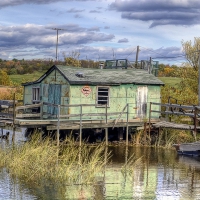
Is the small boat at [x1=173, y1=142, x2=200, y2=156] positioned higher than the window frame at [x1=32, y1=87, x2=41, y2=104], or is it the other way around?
the window frame at [x1=32, y1=87, x2=41, y2=104]

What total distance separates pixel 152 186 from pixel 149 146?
11.3 m

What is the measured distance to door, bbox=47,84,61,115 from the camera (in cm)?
3126

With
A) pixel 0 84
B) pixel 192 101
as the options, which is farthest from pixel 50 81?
pixel 0 84

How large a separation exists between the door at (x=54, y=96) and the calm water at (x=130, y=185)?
6406 millimetres

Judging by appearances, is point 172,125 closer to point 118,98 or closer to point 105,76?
point 118,98

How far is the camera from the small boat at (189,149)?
28.2m

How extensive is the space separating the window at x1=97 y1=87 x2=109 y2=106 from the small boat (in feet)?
19.2

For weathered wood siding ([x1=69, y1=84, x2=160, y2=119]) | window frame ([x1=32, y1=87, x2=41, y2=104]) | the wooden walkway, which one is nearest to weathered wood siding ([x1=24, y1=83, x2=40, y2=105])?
window frame ([x1=32, y1=87, x2=41, y2=104])

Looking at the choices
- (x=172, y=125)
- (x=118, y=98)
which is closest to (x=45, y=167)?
(x=172, y=125)

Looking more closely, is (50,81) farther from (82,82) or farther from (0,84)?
(0,84)

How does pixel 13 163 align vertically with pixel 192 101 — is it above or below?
below

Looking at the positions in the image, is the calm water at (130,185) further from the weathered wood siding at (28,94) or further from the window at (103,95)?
the weathered wood siding at (28,94)

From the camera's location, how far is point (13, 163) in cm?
2072

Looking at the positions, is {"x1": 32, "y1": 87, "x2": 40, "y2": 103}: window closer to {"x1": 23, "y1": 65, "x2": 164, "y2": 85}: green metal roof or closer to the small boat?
{"x1": 23, "y1": 65, "x2": 164, "y2": 85}: green metal roof
